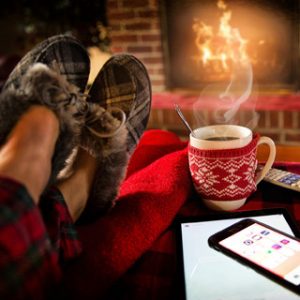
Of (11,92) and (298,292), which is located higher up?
(11,92)

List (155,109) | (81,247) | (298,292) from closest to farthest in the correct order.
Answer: (298,292) < (81,247) < (155,109)

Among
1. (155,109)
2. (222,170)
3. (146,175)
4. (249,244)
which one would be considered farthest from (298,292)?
(155,109)

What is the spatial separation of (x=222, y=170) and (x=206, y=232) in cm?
9

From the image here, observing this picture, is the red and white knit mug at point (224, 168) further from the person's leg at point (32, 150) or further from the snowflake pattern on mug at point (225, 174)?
the person's leg at point (32, 150)

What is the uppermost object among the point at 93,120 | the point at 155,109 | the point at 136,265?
the point at 93,120

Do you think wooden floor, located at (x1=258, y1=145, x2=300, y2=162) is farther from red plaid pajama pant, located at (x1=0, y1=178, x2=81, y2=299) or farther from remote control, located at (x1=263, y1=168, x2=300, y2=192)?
red plaid pajama pant, located at (x1=0, y1=178, x2=81, y2=299)

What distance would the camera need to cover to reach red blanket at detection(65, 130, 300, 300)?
1.46 ft

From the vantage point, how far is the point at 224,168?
22.5 inches

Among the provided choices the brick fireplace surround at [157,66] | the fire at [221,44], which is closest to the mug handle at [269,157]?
the brick fireplace surround at [157,66]

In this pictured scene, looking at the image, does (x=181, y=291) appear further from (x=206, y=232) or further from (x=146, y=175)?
(x=146, y=175)

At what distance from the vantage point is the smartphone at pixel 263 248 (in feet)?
1.39

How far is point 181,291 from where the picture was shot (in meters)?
0.42

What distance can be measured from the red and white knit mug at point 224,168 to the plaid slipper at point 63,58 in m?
0.23

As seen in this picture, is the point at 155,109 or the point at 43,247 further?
the point at 155,109
